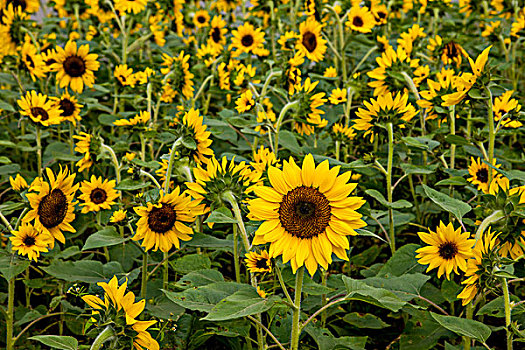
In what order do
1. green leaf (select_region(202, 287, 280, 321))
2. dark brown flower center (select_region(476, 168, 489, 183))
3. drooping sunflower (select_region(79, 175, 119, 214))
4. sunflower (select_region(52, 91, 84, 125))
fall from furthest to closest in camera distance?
1. sunflower (select_region(52, 91, 84, 125))
2. dark brown flower center (select_region(476, 168, 489, 183))
3. drooping sunflower (select_region(79, 175, 119, 214))
4. green leaf (select_region(202, 287, 280, 321))

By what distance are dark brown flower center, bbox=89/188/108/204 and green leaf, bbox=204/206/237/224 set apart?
84 cm

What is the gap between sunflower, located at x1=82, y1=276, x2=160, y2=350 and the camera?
111 centimetres

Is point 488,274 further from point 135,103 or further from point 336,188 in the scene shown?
point 135,103

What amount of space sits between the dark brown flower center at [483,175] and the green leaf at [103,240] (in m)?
1.35

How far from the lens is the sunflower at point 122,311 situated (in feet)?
3.64

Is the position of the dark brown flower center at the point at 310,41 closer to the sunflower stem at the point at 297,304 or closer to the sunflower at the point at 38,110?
the sunflower at the point at 38,110

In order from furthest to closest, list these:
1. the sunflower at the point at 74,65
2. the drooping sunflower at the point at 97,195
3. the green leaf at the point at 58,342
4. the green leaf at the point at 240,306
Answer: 1. the sunflower at the point at 74,65
2. the drooping sunflower at the point at 97,195
3. the green leaf at the point at 58,342
4. the green leaf at the point at 240,306

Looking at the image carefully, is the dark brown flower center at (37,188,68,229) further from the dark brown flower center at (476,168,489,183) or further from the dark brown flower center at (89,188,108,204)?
the dark brown flower center at (476,168,489,183)

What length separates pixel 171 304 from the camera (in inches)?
59.9

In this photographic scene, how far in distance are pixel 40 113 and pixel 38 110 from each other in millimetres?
19

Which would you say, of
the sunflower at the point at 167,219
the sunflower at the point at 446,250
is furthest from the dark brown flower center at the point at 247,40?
the sunflower at the point at 446,250

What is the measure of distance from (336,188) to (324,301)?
0.68 m

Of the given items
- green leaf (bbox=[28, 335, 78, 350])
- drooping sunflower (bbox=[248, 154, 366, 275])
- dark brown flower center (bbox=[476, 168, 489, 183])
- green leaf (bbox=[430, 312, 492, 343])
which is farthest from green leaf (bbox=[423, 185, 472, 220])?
green leaf (bbox=[28, 335, 78, 350])

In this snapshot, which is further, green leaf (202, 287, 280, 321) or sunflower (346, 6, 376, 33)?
sunflower (346, 6, 376, 33)
